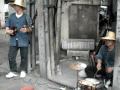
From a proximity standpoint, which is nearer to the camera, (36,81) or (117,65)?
(117,65)

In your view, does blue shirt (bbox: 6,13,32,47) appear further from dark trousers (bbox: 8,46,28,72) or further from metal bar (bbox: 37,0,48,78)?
metal bar (bbox: 37,0,48,78)

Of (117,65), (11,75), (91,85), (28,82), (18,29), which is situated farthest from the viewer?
(11,75)

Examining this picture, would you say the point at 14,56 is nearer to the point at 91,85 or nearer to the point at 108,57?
the point at 108,57

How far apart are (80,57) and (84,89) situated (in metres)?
4.87

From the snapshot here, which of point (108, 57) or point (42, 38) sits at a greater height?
point (42, 38)

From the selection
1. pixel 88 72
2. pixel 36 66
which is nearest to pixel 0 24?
pixel 36 66

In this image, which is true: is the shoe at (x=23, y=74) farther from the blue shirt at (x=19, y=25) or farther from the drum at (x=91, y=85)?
the drum at (x=91, y=85)

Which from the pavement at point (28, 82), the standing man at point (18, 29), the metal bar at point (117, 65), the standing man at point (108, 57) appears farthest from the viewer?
the standing man at point (18, 29)

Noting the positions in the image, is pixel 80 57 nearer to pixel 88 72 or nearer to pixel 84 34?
pixel 84 34

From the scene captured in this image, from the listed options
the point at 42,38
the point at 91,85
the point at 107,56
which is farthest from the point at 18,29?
the point at 91,85

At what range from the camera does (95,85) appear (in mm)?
6766

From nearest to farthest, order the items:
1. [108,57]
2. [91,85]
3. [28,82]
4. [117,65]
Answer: [91,85]
[117,65]
[108,57]
[28,82]

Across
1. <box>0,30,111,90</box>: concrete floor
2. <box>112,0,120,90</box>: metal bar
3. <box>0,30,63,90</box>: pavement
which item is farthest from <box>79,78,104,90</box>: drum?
<box>0,30,63,90</box>: pavement

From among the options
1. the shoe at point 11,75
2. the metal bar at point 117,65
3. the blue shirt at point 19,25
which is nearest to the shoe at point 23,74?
the shoe at point 11,75
